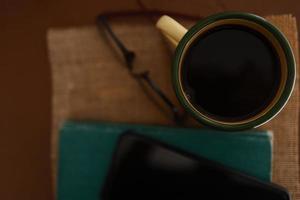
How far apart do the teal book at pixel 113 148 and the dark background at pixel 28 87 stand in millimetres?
45

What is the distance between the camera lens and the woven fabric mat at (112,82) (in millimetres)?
425

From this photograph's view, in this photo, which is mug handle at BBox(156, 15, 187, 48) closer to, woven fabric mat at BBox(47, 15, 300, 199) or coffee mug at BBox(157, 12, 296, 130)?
coffee mug at BBox(157, 12, 296, 130)

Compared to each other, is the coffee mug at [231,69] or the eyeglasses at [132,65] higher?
the coffee mug at [231,69]

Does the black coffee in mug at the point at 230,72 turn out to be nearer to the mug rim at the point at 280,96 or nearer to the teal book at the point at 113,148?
the mug rim at the point at 280,96

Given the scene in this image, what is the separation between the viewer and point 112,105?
0.46 m

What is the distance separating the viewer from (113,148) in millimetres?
439

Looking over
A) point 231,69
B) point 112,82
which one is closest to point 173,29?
point 231,69

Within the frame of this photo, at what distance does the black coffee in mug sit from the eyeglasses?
0.44ft

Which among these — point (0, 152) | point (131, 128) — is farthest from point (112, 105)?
point (0, 152)

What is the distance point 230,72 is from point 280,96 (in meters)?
0.05

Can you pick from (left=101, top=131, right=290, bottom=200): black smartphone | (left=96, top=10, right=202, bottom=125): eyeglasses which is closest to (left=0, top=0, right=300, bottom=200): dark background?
(left=96, top=10, right=202, bottom=125): eyeglasses

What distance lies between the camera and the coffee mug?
0.91 feet

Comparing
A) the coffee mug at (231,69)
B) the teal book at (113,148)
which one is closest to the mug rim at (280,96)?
the coffee mug at (231,69)

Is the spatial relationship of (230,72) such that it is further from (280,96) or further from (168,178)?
(168,178)
